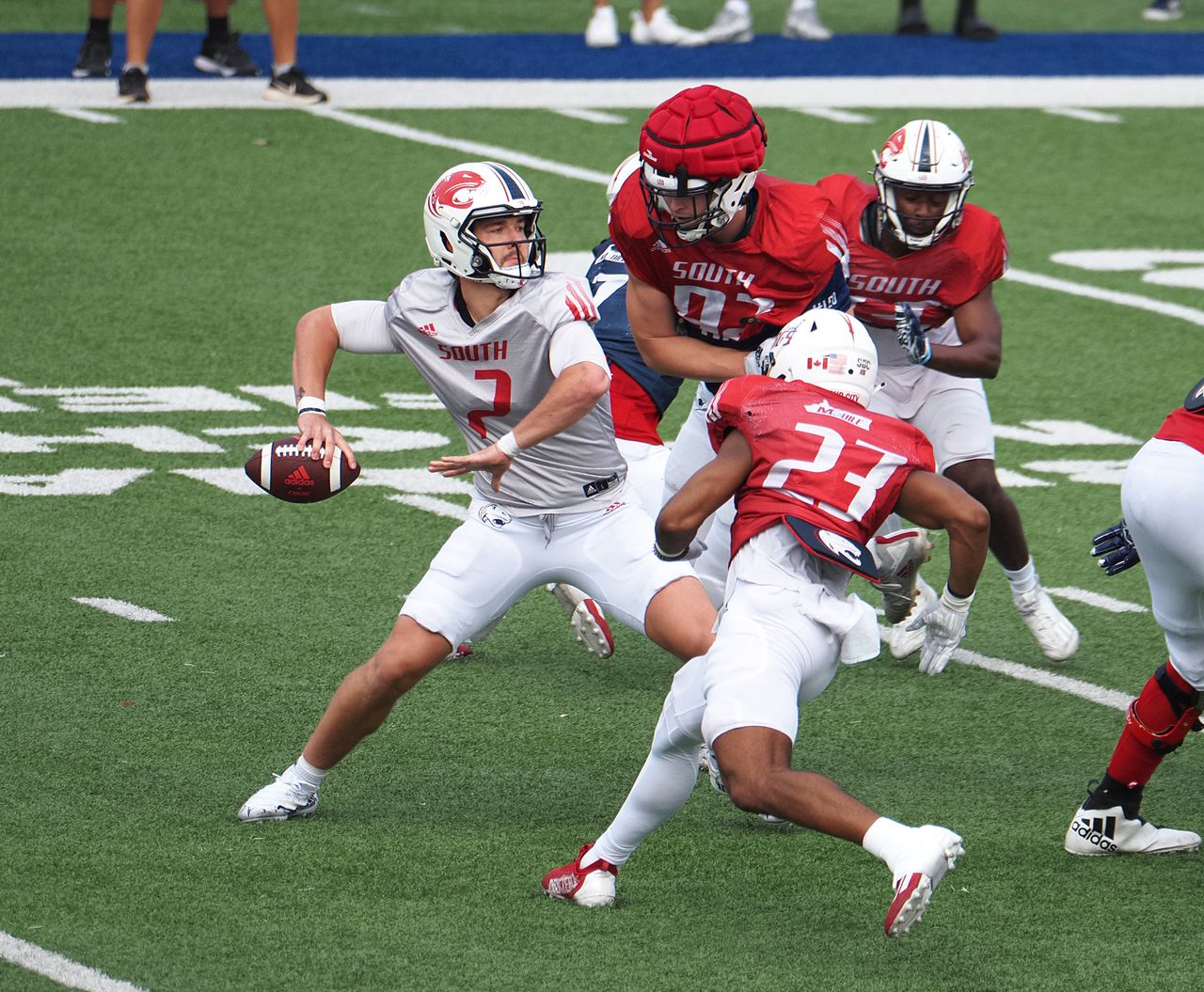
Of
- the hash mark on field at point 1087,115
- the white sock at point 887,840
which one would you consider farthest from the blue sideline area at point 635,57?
the white sock at point 887,840

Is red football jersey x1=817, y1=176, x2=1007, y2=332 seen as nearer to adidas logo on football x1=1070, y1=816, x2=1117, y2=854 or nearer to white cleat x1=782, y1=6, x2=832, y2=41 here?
adidas logo on football x1=1070, y1=816, x2=1117, y2=854

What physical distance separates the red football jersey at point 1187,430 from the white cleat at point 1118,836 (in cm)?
93

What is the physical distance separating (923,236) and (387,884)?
2685mm

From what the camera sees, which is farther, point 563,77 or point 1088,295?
point 563,77

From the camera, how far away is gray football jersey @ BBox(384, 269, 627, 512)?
5.04m

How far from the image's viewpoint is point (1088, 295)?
10.6 m

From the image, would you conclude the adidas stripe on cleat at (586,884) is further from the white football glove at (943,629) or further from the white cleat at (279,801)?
the white football glove at (943,629)

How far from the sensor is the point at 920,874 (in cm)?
385

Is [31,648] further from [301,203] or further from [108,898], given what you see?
[301,203]

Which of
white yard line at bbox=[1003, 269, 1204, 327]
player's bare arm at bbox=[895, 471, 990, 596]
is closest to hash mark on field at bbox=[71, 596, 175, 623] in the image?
player's bare arm at bbox=[895, 471, 990, 596]

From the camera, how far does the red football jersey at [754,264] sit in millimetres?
5500

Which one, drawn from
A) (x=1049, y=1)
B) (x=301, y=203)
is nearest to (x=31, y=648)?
(x=301, y=203)

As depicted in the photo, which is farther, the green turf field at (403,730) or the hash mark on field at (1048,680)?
the hash mark on field at (1048,680)

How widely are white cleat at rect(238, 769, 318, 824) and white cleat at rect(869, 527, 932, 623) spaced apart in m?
1.55
